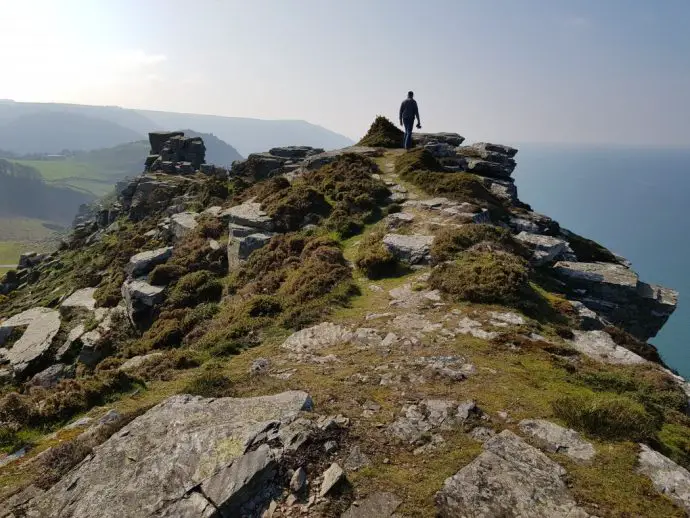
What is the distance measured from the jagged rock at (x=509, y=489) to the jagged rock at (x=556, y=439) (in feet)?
1.30

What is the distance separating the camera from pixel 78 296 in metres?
27.3

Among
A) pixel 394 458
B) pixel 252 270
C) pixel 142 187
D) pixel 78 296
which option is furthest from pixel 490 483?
pixel 142 187

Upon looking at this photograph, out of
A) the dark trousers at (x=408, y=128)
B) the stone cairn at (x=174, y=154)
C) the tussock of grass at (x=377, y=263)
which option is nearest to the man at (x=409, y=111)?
the dark trousers at (x=408, y=128)

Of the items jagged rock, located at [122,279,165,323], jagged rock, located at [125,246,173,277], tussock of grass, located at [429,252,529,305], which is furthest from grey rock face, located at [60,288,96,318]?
tussock of grass, located at [429,252,529,305]

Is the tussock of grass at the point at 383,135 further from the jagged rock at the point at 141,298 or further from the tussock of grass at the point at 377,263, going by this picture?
the jagged rock at the point at 141,298

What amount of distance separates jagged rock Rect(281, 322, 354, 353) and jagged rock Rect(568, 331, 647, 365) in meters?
6.78

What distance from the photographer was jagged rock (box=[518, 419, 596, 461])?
7.10 m

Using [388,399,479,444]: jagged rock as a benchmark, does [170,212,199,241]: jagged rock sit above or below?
below

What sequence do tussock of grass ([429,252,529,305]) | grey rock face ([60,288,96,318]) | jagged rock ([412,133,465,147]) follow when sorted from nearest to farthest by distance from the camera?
tussock of grass ([429,252,529,305]), grey rock face ([60,288,96,318]), jagged rock ([412,133,465,147])

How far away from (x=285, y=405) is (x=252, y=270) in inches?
534

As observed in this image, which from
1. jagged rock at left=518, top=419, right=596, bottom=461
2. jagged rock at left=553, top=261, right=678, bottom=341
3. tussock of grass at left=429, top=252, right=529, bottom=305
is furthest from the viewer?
jagged rock at left=553, top=261, right=678, bottom=341

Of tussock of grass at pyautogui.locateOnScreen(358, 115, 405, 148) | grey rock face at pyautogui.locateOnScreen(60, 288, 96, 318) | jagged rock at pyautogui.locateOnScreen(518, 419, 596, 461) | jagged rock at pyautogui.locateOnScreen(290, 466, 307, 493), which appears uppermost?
tussock of grass at pyautogui.locateOnScreen(358, 115, 405, 148)

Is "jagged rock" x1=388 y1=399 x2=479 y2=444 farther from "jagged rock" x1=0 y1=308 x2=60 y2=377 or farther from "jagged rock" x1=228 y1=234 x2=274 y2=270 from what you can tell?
"jagged rock" x1=0 y1=308 x2=60 y2=377

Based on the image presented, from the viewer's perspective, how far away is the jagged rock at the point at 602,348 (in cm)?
1151
